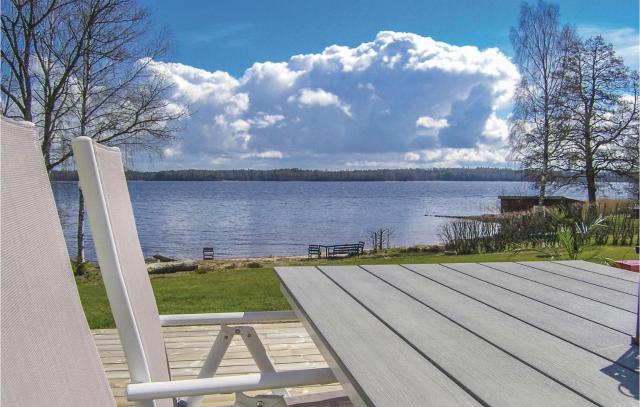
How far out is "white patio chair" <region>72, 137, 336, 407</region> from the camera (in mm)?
1183

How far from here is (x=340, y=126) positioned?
41.7m

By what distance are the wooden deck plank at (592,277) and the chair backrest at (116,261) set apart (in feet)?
5.11

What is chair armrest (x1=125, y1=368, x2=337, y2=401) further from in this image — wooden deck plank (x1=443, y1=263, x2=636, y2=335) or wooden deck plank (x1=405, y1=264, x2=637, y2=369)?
wooden deck plank (x1=443, y1=263, x2=636, y2=335)

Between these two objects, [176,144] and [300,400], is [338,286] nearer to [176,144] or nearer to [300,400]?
[300,400]

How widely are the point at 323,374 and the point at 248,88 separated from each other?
52.8m

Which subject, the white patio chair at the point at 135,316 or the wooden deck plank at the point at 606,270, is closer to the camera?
the white patio chair at the point at 135,316

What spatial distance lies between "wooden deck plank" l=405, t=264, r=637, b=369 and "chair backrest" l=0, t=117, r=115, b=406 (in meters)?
1.08

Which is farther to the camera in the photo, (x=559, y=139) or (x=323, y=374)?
(x=559, y=139)

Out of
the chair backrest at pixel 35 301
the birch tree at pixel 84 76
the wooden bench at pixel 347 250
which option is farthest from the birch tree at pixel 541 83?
the chair backrest at pixel 35 301

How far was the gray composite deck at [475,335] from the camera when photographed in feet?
3.15

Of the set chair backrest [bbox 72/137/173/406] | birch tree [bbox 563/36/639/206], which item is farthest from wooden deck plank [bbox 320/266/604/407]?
birch tree [bbox 563/36/639/206]

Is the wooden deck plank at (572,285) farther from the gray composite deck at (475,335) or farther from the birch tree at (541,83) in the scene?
the birch tree at (541,83)

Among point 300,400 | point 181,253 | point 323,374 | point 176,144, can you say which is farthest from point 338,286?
point 181,253

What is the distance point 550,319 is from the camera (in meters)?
1.49
